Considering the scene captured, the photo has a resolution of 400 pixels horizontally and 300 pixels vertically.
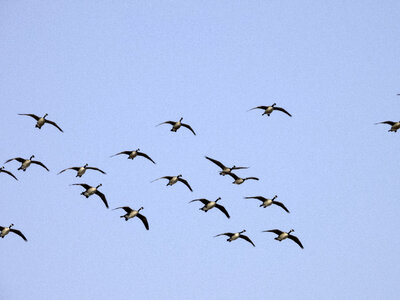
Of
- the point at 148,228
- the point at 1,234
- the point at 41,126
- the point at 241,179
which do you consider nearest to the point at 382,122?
the point at 241,179

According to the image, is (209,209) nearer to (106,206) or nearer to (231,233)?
(231,233)

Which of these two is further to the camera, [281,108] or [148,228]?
[281,108]

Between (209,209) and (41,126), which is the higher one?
(41,126)

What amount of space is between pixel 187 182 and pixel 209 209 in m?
5.39

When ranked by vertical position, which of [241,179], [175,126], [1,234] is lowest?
[1,234]

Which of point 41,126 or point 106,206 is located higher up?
point 41,126

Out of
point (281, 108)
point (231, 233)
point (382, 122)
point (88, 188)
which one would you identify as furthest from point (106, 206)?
point (382, 122)

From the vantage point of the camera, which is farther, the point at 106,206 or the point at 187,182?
the point at 187,182

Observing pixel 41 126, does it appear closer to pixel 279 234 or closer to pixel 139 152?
pixel 139 152

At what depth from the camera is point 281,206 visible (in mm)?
97562

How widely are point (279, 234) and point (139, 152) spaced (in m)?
21.5

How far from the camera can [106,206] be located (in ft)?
303

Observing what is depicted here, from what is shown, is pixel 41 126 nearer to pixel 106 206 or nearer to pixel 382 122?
pixel 106 206

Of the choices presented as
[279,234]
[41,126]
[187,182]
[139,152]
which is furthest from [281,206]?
[41,126]
